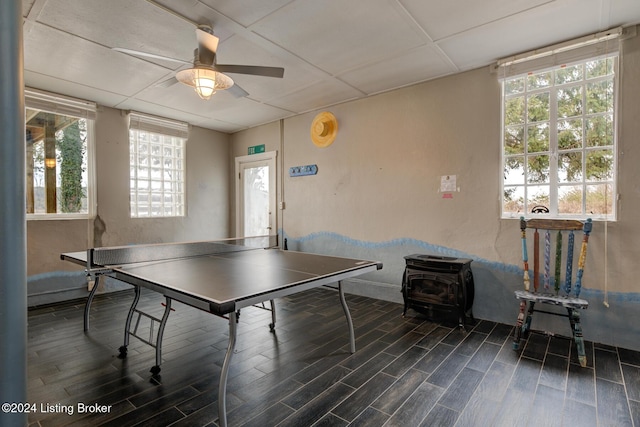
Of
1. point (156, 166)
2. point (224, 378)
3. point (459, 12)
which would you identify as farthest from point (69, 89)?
point (459, 12)

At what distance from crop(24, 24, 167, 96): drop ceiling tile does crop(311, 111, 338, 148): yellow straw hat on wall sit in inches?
83.2

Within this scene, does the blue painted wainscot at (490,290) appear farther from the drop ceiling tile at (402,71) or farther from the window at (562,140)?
the drop ceiling tile at (402,71)

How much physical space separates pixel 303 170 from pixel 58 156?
131 inches

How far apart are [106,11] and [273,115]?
2.86m

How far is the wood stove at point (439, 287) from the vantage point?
3154 millimetres

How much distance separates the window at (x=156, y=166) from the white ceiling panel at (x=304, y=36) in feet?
3.34

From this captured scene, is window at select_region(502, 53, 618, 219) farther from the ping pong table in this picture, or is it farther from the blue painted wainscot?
the ping pong table

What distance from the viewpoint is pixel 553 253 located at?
3014 mm

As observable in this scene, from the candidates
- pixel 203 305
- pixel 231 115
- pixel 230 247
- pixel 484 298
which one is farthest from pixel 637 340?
pixel 231 115

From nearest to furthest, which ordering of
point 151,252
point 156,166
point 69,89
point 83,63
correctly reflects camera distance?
point 151,252 < point 83,63 < point 69,89 < point 156,166

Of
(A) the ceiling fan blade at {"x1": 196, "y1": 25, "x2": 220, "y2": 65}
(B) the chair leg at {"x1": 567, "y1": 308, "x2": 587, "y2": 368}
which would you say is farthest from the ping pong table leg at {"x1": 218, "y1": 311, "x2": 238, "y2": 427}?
(B) the chair leg at {"x1": 567, "y1": 308, "x2": 587, "y2": 368}

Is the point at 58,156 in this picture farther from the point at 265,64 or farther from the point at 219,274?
the point at 219,274

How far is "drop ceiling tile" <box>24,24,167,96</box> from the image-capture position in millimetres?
2775

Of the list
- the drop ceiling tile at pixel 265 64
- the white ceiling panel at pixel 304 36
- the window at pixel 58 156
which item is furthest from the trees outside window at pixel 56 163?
the drop ceiling tile at pixel 265 64
